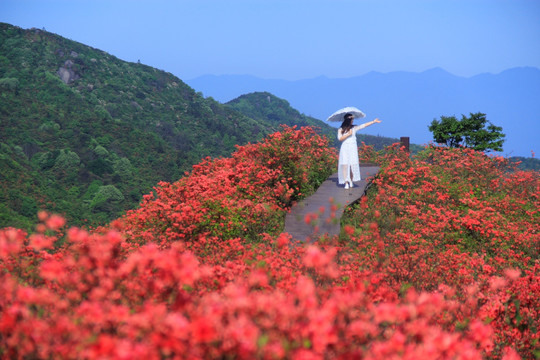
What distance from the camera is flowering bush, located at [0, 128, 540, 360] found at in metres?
2.35

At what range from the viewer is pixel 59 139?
40344 mm

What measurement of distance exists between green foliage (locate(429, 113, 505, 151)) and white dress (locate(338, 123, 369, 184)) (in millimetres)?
15103

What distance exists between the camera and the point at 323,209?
31.0 ft

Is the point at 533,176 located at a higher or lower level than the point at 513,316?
higher

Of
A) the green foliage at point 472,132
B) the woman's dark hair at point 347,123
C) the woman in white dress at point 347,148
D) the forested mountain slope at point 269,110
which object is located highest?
the forested mountain slope at point 269,110

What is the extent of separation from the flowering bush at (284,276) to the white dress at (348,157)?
818 mm

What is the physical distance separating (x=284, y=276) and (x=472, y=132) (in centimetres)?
2374

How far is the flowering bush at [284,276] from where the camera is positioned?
2354 mm

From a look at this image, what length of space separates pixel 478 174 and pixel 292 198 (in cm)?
590

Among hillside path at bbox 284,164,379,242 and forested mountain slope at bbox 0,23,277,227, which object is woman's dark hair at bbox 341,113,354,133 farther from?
forested mountain slope at bbox 0,23,277,227

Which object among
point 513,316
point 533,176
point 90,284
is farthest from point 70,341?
point 533,176

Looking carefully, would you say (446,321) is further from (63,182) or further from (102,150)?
(102,150)

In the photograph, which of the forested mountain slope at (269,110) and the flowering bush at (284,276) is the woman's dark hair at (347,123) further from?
the forested mountain slope at (269,110)

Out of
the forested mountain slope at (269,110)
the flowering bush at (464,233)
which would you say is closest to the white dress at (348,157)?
the flowering bush at (464,233)
